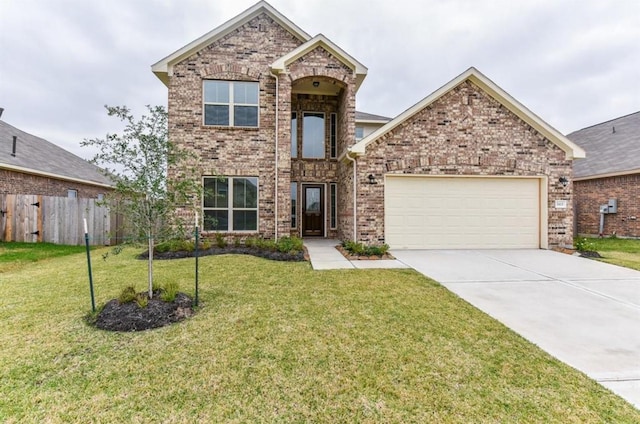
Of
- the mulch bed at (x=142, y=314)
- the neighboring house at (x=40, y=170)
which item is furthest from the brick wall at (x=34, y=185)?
the mulch bed at (x=142, y=314)

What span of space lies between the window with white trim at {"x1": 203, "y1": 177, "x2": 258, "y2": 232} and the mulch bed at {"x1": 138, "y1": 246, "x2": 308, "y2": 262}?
118cm

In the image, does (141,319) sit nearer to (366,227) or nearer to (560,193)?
(366,227)

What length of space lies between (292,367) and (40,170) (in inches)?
620

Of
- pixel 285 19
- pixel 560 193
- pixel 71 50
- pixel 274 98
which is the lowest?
pixel 560 193

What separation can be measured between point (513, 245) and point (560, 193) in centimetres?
224

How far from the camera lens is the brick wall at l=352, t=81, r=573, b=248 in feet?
30.2

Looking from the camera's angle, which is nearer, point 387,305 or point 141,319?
point 141,319

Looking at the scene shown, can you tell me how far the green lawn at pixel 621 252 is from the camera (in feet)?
25.0

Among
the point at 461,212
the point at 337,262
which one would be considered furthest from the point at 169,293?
the point at 461,212

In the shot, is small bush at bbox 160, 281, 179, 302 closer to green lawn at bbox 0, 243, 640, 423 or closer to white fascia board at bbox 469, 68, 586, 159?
green lawn at bbox 0, 243, 640, 423

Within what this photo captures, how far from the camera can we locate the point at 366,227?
920cm

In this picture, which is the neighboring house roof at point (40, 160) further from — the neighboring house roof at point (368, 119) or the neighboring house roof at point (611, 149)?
the neighboring house roof at point (611, 149)

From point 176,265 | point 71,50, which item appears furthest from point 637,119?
point 71,50

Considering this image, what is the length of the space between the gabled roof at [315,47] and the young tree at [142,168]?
6.38 m
